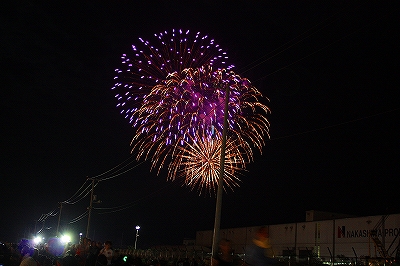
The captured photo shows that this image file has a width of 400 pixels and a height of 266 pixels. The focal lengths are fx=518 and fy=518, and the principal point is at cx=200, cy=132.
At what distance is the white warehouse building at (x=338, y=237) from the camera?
43.1m

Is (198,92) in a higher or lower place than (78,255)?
higher

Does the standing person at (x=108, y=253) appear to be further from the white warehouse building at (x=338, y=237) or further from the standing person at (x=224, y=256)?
the white warehouse building at (x=338, y=237)

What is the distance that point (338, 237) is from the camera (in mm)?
48906

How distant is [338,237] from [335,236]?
42cm

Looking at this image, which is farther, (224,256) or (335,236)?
(335,236)

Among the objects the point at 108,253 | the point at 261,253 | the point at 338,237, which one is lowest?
the point at 108,253

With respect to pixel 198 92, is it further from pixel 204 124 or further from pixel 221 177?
pixel 221 177

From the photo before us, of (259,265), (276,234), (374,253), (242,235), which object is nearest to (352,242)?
(374,253)

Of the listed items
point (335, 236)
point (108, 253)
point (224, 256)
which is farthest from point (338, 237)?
point (224, 256)

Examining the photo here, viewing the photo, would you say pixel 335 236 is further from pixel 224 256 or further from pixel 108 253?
pixel 224 256

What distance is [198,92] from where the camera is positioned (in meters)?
30.1

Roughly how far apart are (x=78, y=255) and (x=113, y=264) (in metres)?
2.89

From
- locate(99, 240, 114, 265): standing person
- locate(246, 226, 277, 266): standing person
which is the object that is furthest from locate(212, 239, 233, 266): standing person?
locate(99, 240, 114, 265): standing person

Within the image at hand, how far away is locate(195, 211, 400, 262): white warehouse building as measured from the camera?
141ft
